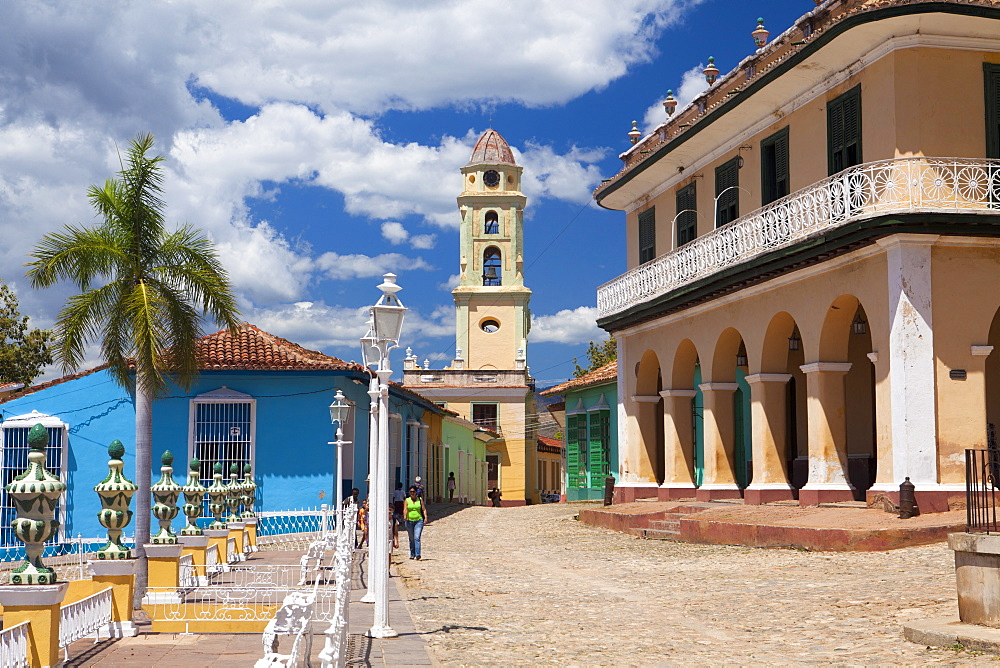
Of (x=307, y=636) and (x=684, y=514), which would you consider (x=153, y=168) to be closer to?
(x=307, y=636)

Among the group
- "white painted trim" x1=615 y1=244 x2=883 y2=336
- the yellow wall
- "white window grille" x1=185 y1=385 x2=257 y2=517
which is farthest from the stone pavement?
"white window grille" x1=185 y1=385 x2=257 y2=517

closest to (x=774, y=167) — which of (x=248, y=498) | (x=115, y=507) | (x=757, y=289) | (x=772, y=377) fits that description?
(x=757, y=289)

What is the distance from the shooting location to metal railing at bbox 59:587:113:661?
28.0ft

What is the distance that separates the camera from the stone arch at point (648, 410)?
25.3 meters

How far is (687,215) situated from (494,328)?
32.3 m

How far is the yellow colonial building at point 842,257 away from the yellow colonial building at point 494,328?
30.2m

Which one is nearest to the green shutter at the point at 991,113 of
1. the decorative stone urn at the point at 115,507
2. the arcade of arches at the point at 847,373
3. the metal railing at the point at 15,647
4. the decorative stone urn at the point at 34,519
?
the arcade of arches at the point at 847,373

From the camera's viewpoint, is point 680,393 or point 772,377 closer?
point 772,377

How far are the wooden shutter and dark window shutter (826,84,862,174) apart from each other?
1773cm

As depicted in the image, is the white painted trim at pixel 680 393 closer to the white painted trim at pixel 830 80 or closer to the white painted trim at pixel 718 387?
the white painted trim at pixel 718 387

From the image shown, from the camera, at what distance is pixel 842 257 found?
16.8 metres

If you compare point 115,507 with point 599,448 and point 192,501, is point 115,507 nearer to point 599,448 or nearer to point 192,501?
point 192,501

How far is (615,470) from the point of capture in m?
32.3

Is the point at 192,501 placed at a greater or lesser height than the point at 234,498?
greater
